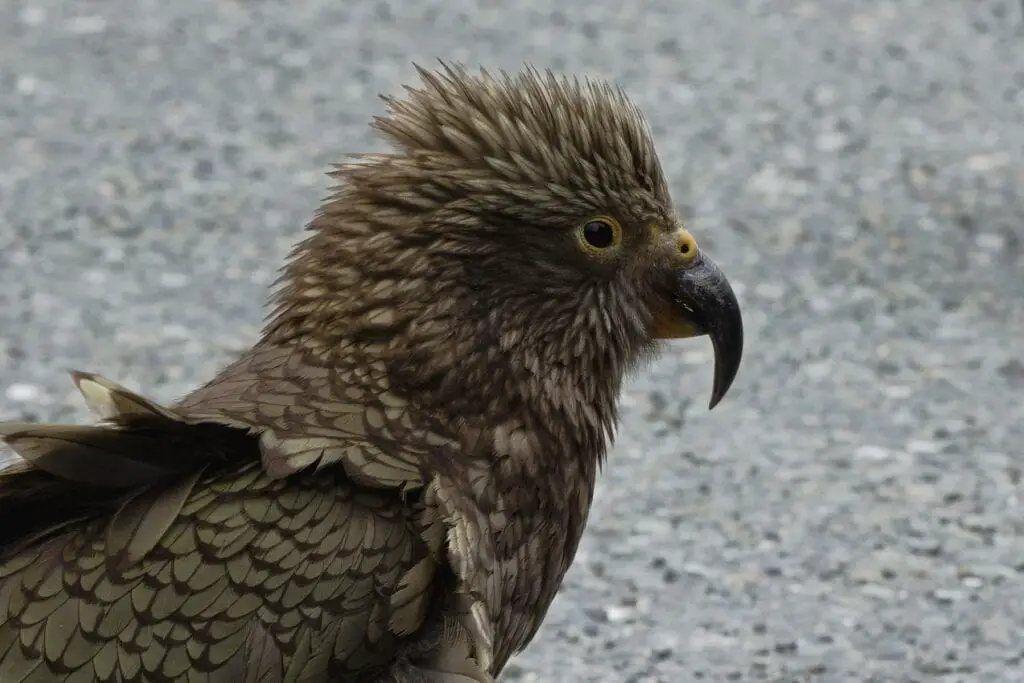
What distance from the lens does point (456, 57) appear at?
33.7 feet

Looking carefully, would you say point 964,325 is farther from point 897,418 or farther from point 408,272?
point 408,272

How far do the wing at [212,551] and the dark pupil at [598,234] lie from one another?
0.69 metres

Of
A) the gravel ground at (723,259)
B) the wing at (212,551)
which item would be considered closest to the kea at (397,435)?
the wing at (212,551)

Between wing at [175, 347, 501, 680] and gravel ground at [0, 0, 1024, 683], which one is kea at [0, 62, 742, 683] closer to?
wing at [175, 347, 501, 680]

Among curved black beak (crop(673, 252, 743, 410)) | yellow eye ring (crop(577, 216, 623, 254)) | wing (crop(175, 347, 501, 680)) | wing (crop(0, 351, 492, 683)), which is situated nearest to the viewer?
wing (crop(0, 351, 492, 683))

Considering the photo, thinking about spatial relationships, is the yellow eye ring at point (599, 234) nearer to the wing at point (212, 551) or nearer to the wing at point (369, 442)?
the wing at point (369, 442)

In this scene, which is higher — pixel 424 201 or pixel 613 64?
pixel 613 64

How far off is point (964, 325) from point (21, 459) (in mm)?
5092

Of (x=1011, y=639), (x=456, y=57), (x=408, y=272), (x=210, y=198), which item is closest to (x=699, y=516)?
(x=1011, y=639)

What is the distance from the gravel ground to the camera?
17.5 feet

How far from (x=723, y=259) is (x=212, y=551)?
5170mm

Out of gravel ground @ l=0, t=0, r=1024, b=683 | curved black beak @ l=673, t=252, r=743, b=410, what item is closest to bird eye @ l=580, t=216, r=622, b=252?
curved black beak @ l=673, t=252, r=743, b=410

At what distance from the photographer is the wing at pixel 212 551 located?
3117mm

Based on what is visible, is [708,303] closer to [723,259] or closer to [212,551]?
[212,551]
